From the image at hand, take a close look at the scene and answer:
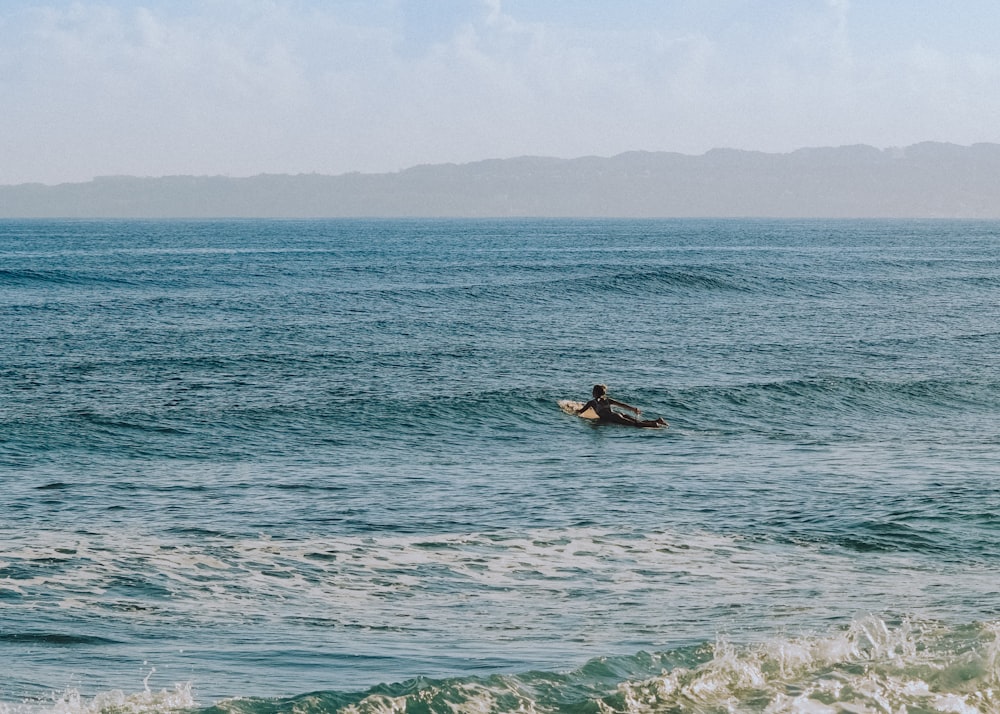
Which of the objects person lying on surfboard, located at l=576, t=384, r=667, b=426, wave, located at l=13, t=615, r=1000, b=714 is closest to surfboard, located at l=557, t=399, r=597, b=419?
person lying on surfboard, located at l=576, t=384, r=667, b=426

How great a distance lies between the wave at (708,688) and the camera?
10.4 m

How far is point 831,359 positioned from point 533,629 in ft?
101

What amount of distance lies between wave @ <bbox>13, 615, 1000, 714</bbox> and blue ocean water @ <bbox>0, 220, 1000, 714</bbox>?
4 cm

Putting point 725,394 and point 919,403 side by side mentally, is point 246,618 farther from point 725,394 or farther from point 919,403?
point 919,403

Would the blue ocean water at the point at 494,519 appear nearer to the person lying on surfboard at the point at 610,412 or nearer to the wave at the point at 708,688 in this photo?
the wave at the point at 708,688

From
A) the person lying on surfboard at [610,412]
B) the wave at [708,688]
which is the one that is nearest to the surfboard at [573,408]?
the person lying on surfboard at [610,412]

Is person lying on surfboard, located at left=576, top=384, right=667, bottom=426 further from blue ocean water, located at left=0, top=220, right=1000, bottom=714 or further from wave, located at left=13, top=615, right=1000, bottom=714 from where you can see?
wave, located at left=13, top=615, right=1000, bottom=714

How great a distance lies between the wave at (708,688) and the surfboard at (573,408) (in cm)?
1814

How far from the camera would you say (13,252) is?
125 m

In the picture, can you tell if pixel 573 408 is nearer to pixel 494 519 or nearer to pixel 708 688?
pixel 494 519

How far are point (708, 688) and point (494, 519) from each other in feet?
29.8

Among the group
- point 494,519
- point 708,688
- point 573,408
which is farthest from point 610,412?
point 708,688

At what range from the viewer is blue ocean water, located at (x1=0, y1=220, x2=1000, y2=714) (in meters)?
11.4

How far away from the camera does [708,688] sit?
1086 cm
